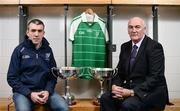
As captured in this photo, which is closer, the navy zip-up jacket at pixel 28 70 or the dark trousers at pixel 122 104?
the dark trousers at pixel 122 104

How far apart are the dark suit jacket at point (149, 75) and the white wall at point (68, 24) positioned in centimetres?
99

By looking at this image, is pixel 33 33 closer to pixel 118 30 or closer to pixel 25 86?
pixel 25 86

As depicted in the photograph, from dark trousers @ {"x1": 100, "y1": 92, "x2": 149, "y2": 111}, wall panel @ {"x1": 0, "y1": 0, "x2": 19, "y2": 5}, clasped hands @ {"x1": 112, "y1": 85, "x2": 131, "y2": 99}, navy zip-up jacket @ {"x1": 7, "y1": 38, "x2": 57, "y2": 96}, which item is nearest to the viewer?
dark trousers @ {"x1": 100, "y1": 92, "x2": 149, "y2": 111}

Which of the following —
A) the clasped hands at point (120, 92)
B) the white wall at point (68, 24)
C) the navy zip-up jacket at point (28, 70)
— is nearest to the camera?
the clasped hands at point (120, 92)

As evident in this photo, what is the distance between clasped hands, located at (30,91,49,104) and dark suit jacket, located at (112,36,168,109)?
747mm

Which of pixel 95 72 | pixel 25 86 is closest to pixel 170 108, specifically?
pixel 95 72

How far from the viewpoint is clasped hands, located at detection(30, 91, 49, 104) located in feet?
9.45

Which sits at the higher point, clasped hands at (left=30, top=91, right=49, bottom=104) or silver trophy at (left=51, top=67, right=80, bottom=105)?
silver trophy at (left=51, top=67, right=80, bottom=105)

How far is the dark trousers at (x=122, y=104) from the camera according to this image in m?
2.72

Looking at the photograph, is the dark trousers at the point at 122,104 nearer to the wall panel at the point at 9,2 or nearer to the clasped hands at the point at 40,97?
the clasped hands at the point at 40,97

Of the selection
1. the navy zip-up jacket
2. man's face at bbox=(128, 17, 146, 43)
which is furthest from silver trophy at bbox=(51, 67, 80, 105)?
man's face at bbox=(128, 17, 146, 43)

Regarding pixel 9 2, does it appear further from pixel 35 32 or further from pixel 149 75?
pixel 149 75

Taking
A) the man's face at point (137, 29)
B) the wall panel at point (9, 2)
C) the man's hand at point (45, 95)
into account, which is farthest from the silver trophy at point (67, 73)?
the wall panel at point (9, 2)

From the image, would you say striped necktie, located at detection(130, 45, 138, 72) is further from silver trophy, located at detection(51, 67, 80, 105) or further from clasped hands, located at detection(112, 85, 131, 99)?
silver trophy, located at detection(51, 67, 80, 105)
